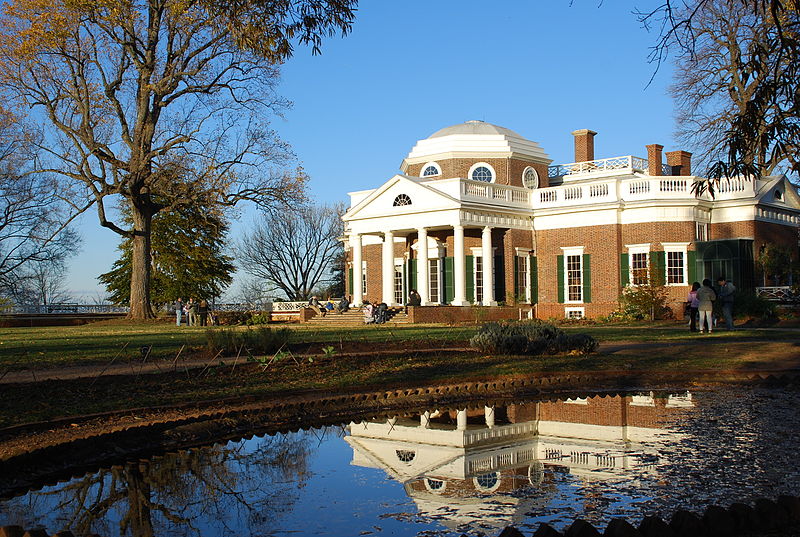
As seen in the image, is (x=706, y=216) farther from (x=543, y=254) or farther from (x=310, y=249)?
(x=310, y=249)

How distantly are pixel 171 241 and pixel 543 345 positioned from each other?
4138 centimetres

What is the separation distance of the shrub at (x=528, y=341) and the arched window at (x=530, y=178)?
24330 millimetres

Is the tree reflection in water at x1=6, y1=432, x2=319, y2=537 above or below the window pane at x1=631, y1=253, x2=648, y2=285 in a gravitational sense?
below

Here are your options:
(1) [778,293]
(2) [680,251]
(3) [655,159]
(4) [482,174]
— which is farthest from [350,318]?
(1) [778,293]

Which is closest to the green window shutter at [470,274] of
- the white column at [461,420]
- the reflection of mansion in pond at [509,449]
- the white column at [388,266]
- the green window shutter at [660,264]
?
the white column at [388,266]

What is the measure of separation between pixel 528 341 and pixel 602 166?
27087mm

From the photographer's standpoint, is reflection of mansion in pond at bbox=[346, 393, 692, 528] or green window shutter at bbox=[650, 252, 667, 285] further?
green window shutter at bbox=[650, 252, 667, 285]

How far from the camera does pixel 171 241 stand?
5316 cm

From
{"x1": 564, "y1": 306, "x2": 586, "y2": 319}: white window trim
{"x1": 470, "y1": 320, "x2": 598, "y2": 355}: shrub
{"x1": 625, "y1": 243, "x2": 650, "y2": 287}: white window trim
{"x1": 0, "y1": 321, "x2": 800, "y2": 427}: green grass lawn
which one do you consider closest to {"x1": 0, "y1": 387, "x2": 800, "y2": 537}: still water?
{"x1": 0, "y1": 321, "x2": 800, "y2": 427}: green grass lawn

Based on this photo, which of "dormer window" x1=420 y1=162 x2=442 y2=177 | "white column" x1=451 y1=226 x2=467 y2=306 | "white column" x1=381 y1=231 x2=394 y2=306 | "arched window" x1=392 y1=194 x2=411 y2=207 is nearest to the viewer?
"white column" x1=451 y1=226 x2=467 y2=306

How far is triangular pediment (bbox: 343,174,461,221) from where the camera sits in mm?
35156

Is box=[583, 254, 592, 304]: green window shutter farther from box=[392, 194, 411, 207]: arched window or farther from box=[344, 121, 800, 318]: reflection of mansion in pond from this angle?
box=[392, 194, 411, 207]: arched window

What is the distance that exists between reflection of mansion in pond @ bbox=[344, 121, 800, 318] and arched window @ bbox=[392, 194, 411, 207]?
0.07 metres

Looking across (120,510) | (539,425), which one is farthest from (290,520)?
(539,425)
